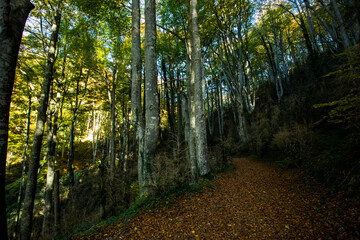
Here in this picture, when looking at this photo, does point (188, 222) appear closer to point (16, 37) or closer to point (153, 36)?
point (16, 37)

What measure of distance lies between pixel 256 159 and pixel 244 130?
3700 mm

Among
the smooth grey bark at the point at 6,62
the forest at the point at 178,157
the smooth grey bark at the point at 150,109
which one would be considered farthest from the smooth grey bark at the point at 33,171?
the smooth grey bark at the point at 6,62

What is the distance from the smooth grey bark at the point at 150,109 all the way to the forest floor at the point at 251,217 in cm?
91

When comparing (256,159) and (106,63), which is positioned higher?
(106,63)

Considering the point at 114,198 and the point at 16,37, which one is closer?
the point at 16,37

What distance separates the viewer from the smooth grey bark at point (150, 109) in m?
4.00

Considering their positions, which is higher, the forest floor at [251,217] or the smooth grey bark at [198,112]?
the smooth grey bark at [198,112]

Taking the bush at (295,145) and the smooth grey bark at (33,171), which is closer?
the smooth grey bark at (33,171)

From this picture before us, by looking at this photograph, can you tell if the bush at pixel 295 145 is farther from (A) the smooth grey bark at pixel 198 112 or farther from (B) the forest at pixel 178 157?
(A) the smooth grey bark at pixel 198 112

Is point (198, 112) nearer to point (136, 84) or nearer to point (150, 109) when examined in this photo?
point (150, 109)

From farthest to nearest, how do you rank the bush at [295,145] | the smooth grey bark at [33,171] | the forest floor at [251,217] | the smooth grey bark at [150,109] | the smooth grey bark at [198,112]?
the bush at [295,145], the smooth grey bark at [198,112], the smooth grey bark at [150,109], the smooth grey bark at [33,171], the forest floor at [251,217]

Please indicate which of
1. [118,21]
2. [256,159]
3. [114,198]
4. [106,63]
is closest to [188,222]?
[114,198]

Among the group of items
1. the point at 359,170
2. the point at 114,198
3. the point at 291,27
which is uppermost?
the point at 291,27

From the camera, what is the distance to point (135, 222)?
2.96 metres
